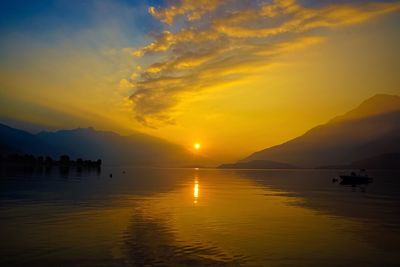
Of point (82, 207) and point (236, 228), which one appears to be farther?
point (82, 207)

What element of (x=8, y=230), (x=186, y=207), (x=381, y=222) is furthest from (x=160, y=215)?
(x=381, y=222)

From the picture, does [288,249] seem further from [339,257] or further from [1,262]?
[1,262]

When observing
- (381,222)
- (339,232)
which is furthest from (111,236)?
(381,222)

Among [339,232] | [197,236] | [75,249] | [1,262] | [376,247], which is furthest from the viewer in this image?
[339,232]

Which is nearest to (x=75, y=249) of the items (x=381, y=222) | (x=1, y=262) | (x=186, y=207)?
(x=1, y=262)

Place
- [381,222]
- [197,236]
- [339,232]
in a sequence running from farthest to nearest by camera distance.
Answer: [381,222]
[339,232]
[197,236]

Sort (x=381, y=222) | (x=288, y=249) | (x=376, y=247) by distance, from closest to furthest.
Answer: (x=288, y=249), (x=376, y=247), (x=381, y=222)

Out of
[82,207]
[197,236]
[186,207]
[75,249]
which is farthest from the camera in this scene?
[186,207]

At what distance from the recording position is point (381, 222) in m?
41.5

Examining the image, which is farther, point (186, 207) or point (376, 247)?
point (186, 207)

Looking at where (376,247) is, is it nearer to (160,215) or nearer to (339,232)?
(339,232)

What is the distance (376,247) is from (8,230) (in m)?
30.4

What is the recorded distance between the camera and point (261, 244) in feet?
91.8

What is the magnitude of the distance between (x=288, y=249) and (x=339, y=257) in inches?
140
